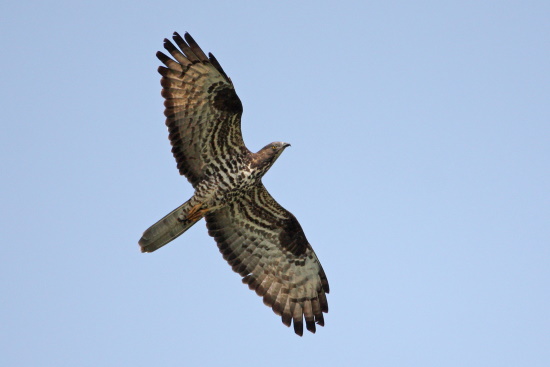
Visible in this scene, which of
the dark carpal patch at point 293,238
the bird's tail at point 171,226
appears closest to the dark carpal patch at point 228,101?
the bird's tail at point 171,226

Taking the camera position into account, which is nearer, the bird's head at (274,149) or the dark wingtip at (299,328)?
the bird's head at (274,149)

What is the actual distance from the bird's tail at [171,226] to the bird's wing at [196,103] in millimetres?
714

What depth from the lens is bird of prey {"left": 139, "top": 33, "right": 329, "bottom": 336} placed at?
47.8ft

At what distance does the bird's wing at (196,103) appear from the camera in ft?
47.5

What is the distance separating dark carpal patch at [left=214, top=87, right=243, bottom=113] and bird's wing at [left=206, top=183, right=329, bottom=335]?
209 cm

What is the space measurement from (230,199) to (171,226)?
1256 millimetres

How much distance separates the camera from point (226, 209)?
1592 centimetres

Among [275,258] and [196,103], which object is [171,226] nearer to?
[196,103]

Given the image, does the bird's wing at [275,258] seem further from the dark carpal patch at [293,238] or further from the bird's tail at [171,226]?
the bird's tail at [171,226]

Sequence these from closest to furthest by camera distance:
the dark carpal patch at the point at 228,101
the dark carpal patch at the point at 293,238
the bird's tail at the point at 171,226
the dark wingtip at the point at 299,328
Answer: the bird's tail at the point at 171,226, the dark carpal patch at the point at 228,101, the dark wingtip at the point at 299,328, the dark carpal patch at the point at 293,238

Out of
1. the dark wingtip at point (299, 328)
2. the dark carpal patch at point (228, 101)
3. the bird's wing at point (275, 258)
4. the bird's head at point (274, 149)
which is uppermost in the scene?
the dark carpal patch at point (228, 101)

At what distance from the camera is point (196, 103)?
48.1 feet

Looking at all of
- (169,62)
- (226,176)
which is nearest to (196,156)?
(226,176)

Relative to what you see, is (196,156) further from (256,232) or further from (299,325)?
(299,325)
